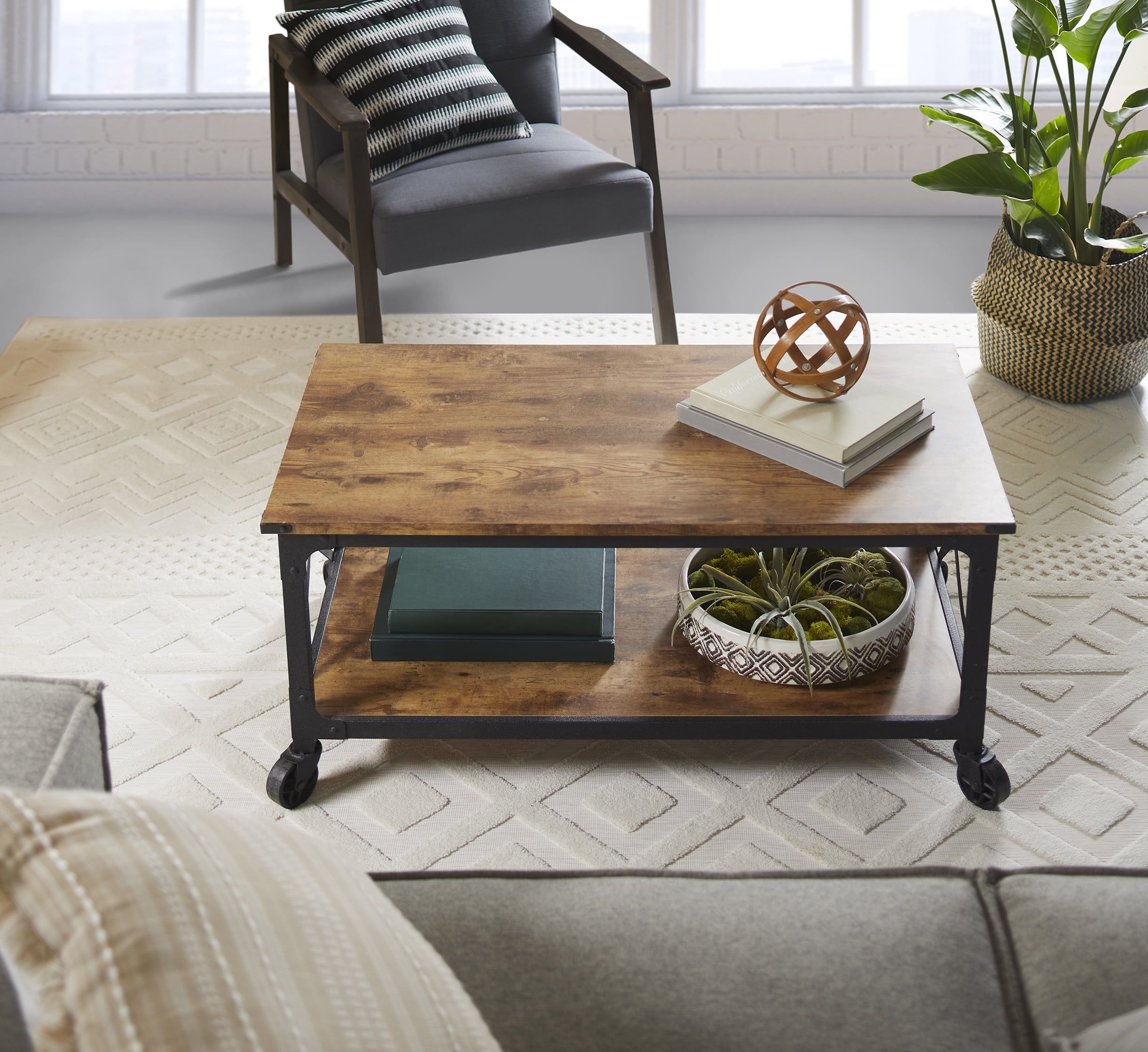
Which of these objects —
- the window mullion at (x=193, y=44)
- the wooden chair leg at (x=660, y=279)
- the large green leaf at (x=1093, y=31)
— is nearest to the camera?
the large green leaf at (x=1093, y=31)

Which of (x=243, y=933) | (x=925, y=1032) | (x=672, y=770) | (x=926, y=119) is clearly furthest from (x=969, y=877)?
(x=926, y=119)

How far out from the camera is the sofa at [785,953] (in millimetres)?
844

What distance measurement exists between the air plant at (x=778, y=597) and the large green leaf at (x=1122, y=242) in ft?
3.25

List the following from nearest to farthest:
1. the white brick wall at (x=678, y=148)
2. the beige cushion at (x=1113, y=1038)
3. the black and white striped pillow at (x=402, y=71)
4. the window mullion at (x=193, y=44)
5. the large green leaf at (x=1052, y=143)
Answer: the beige cushion at (x=1113, y=1038), the large green leaf at (x=1052, y=143), the black and white striped pillow at (x=402, y=71), the white brick wall at (x=678, y=148), the window mullion at (x=193, y=44)

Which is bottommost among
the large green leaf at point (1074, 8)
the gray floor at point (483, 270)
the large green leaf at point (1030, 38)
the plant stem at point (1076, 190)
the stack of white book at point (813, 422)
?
the gray floor at point (483, 270)

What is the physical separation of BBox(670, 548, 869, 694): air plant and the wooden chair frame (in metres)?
1.06

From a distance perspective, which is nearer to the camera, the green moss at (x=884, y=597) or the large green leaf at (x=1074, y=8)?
the green moss at (x=884, y=597)

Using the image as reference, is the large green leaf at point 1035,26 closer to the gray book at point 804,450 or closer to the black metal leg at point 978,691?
the gray book at point 804,450

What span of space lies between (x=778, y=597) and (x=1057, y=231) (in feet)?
4.21

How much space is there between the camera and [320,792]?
5.48 feet

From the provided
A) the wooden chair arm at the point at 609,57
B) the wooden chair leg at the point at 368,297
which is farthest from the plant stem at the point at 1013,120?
the wooden chair leg at the point at 368,297

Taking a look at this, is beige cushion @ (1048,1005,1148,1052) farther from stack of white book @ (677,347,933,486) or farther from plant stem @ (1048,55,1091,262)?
plant stem @ (1048,55,1091,262)

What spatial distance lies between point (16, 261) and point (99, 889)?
121 inches

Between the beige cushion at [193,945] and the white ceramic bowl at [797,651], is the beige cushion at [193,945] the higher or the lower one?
the higher one
